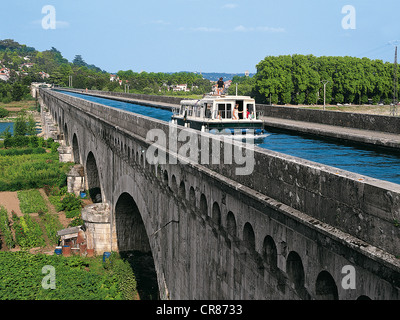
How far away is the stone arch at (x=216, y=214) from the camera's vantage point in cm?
1212

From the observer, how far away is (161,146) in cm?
1791

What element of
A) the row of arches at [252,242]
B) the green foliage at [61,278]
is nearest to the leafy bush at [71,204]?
the green foliage at [61,278]

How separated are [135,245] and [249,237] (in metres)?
22.9

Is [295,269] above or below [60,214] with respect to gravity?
above

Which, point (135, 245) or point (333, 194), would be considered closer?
point (333, 194)

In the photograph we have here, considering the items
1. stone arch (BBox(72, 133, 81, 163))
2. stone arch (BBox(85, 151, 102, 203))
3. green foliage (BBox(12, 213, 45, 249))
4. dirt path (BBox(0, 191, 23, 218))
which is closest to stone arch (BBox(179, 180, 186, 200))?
green foliage (BBox(12, 213, 45, 249))

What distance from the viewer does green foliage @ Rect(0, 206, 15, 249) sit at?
37.4m

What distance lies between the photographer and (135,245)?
107 ft

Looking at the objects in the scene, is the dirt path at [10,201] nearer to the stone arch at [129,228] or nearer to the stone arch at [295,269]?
the stone arch at [129,228]

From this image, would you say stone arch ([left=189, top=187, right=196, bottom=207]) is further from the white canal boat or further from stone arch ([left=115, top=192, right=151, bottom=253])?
stone arch ([left=115, top=192, right=151, bottom=253])

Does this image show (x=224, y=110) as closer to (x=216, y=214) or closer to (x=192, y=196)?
(x=192, y=196)

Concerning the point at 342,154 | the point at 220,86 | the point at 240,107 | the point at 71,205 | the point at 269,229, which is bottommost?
the point at 71,205

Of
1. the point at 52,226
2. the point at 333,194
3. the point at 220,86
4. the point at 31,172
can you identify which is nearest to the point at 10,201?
the point at 31,172
